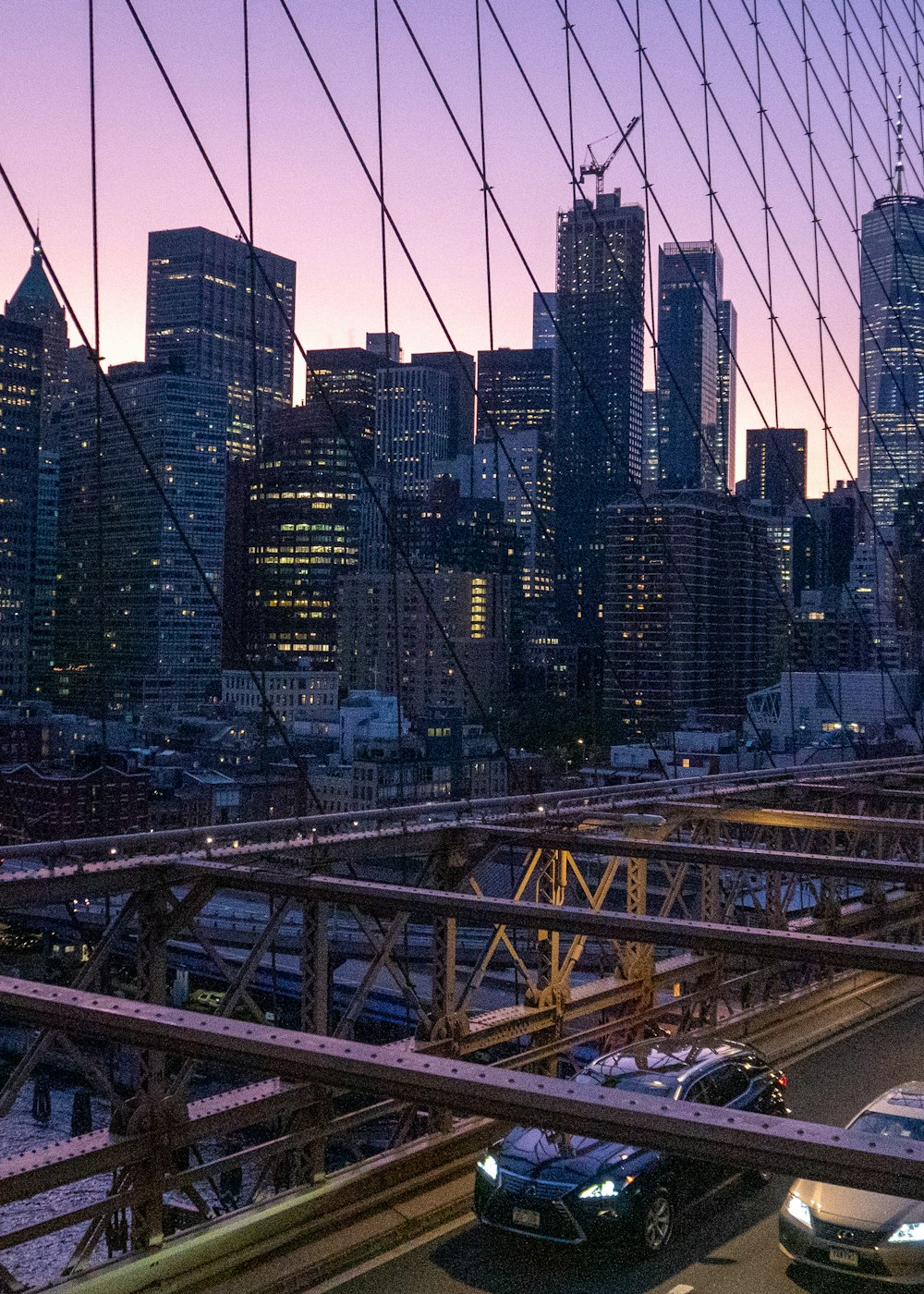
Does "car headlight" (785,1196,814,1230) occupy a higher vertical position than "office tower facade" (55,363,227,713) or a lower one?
lower

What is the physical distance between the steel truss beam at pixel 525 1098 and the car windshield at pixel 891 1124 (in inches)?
189

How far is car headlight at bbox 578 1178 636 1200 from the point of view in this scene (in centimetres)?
643

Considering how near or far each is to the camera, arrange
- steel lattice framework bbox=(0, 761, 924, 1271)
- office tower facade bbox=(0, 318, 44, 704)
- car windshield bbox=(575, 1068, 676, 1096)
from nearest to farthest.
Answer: steel lattice framework bbox=(0, 761, 924, 1271)
car windshield bbox=(575, 1068, 676, 1096)
office tower facade bbox=(0, 318, 44, 704)

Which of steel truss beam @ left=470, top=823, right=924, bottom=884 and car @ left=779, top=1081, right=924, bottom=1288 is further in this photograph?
steel truss beam @ left=470, top=823, right=924, bottom=884

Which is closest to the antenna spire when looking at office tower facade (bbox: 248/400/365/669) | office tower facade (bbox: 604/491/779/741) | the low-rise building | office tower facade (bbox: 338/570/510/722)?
office tower facade (bbox: 604/491/779/741)

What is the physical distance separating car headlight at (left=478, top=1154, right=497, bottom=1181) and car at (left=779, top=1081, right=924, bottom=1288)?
1475 millimetres

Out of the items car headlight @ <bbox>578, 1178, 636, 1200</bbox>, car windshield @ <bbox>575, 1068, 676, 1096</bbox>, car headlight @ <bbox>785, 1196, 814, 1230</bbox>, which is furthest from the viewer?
car windshield @ <bbox>575, 1068, 676, 1096</bbox>

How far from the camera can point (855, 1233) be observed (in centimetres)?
620

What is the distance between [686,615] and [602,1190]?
8171 cm

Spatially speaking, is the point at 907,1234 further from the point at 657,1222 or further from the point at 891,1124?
the point at 891,1124

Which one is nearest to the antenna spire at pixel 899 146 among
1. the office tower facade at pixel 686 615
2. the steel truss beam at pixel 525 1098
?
the office tower facade at pixel 686 615

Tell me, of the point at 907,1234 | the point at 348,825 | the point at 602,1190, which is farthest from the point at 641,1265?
the point at 348,825

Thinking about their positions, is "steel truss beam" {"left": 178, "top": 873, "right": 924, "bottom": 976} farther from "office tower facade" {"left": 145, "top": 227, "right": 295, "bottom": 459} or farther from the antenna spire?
"office tower facade" {"left": 145, "top": 227, "right": 295, "bottom": 459}

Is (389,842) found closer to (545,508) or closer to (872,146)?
(872,146)
